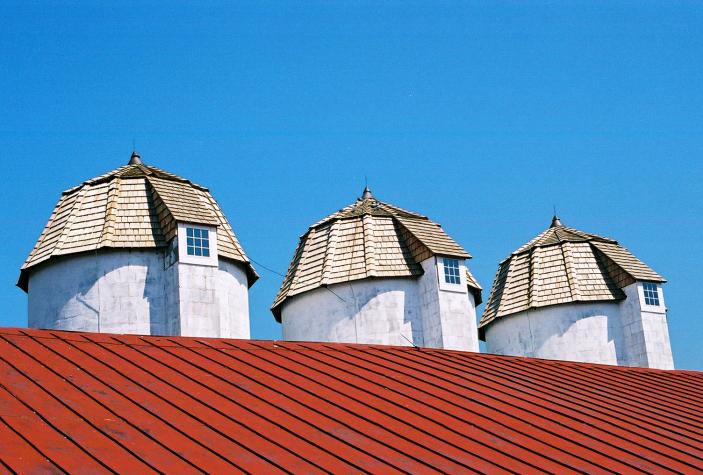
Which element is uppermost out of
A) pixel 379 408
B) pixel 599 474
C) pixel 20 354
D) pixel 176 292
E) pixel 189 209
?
pixel 189 209

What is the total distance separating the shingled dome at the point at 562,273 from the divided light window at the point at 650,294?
0.24 metres

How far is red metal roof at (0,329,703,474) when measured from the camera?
11688 millimetres

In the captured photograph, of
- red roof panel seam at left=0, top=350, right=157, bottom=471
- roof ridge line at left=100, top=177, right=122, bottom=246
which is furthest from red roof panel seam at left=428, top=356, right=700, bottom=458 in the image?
roof ridge line at left=100, top=177, right=122, bottom=246

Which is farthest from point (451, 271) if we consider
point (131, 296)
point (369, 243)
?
point (131, 296)

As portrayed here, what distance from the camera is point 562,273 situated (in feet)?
128

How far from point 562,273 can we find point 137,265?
15.0 meters

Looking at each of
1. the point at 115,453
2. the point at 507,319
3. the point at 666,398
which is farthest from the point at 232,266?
the point at 115,453

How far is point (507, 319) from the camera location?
39.7m

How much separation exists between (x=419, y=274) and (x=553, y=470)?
2093 centimetres

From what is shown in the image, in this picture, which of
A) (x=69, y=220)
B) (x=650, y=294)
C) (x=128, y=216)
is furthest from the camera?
(x=650, y=294)

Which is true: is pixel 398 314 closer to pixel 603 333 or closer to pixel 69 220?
pixel 603 333

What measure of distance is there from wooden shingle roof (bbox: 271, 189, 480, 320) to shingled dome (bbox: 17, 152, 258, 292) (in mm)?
2523

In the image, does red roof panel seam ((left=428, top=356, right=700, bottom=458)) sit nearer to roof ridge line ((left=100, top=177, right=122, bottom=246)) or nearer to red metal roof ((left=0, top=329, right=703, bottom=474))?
red metal roof ((left=0, top=329, right=703, bottom=474))

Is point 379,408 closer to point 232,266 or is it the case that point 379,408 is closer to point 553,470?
point 553,470
